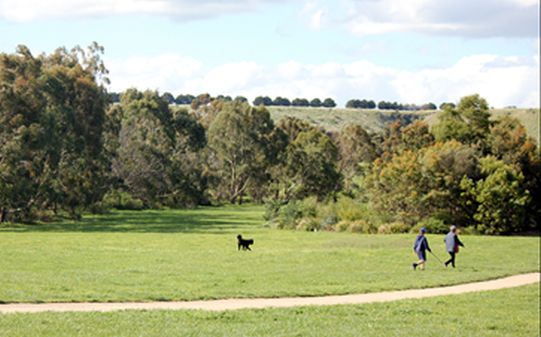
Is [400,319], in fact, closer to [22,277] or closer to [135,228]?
[22,277]

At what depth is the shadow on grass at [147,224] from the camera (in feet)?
82.9

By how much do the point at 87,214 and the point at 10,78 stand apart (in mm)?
9217

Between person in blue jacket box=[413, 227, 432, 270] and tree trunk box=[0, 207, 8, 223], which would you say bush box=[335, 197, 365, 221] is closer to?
person in blue jacket box=[413, 227, 432, 270]

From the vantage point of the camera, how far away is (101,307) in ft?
53.8

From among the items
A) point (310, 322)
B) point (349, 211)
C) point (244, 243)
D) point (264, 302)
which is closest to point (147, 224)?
point (244, 243)

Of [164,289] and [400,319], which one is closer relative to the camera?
[400,319]

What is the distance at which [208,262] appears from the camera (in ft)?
79.3

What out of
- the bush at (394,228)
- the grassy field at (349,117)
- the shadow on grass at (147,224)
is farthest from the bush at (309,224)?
the grassy field at (349,117)

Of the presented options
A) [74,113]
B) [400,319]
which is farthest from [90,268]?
[74,113]

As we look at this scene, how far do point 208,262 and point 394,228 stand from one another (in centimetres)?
1309

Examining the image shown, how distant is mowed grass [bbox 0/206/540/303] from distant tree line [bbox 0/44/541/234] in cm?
248

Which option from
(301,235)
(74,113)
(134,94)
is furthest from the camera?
(134,94)

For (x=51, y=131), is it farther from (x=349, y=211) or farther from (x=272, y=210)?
(x=349, y=211)

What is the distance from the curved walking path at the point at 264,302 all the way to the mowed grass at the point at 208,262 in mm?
382
